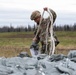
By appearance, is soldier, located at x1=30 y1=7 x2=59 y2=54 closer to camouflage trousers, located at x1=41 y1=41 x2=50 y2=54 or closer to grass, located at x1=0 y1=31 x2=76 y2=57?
camouflage trousers, located at x1=41 y1=41 x2=50 y2=54

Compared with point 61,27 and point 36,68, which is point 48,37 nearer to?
point 36,68

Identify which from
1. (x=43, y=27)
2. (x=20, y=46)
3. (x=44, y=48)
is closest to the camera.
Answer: (x=43, y=27)

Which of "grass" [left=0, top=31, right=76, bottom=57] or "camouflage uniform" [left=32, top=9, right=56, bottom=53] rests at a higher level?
"camouflage uniform" [left=32, top=9, right=56, bottom=53]

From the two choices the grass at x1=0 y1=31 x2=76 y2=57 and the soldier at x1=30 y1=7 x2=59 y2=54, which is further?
the grass at x1=0 y1=31 x2=76 y2=57

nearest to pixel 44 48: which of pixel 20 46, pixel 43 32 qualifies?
pixel 43 32

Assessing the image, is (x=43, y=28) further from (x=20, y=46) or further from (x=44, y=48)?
(x=20, y=46)

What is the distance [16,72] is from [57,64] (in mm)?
529

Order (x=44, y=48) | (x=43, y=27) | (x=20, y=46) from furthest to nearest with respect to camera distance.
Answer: (x=20, y=46) < (x=44, y=48) < (x=43, y=27)

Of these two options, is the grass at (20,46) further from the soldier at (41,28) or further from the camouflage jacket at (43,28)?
the camouflage jacket at (43,28)

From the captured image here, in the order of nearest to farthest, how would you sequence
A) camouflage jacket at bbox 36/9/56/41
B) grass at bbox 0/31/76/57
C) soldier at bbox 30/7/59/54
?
1. soldier at bbox 30/7/59/54
2. camouflage jacket at bbox 36/9/56/41
3. grass at bbox 0/31/76/57

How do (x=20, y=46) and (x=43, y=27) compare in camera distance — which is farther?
(x=20, y=46)

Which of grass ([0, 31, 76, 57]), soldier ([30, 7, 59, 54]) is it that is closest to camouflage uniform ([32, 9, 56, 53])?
soldier ([30, 7, 59, 54])

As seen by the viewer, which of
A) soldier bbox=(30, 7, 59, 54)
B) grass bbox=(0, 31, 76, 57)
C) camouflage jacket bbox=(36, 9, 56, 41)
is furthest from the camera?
grass bbox=(0, 31, 76, 57)

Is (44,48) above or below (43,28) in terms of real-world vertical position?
below
